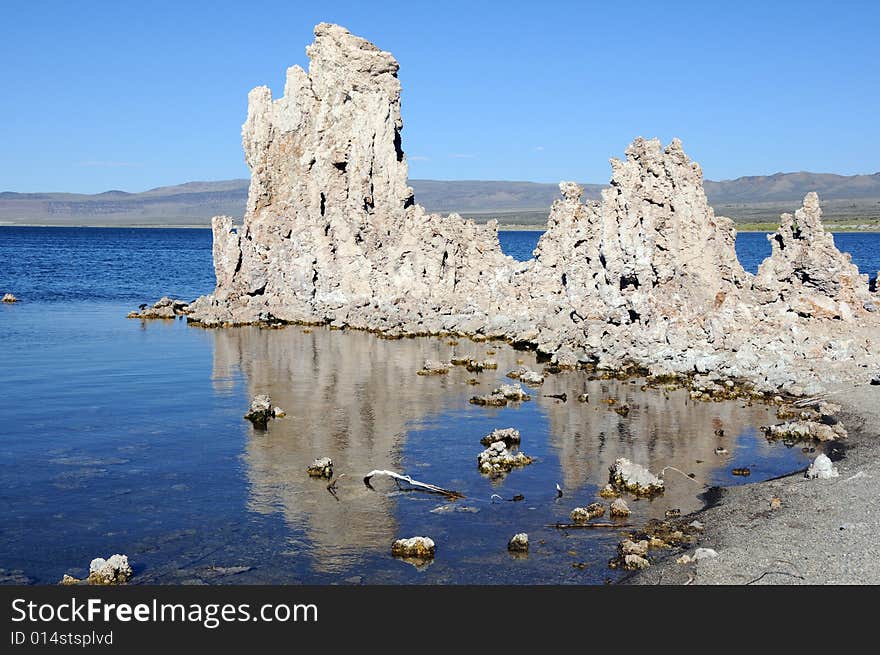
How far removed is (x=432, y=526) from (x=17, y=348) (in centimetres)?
3487

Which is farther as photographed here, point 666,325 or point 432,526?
point 666,325

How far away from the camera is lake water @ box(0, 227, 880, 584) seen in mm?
19703

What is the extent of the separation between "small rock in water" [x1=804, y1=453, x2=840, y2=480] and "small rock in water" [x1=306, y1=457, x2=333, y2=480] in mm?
12919

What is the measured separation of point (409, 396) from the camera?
121 ft

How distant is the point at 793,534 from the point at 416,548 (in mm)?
8135

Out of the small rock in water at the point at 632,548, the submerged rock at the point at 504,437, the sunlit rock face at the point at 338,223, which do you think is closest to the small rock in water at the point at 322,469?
the submerged rock at the point at 504,437

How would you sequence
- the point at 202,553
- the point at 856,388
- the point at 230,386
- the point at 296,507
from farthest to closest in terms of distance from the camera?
the point at 230,386 → the point at 856,388 → the point at 296,507 → the point at 202,553

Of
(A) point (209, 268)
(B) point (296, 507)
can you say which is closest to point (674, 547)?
(B) point (296, 507)

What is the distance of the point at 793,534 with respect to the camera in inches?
780

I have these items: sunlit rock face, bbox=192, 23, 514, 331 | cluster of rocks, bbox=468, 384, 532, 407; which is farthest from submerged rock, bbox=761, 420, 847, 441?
sunlit rock face, bbox=192, 23, 514, 331

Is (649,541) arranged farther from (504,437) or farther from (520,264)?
(520,264)

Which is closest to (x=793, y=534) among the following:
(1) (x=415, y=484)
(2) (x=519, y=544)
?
(2) (x=519, y=544)

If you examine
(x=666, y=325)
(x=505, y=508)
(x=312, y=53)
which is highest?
(x=312, y=53)

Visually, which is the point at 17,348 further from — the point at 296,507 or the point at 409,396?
the point at 296,507
